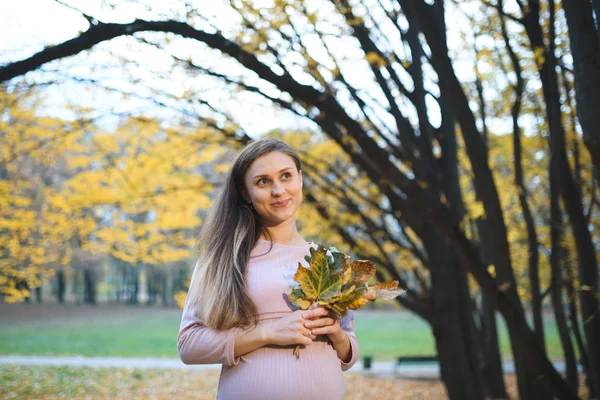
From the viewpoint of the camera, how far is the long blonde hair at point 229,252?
1944mm

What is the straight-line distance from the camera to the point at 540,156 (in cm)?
1155

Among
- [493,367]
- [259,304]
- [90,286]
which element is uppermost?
[90,286]

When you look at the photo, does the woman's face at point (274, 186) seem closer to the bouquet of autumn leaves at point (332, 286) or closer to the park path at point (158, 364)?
the bouquet of autumn leaves at point (332, 286)

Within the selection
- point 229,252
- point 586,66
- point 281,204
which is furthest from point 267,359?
point 586,66

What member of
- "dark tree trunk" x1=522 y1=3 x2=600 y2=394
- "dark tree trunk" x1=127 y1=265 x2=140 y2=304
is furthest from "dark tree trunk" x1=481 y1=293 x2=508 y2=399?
"dark tree trunk" x1=127 y1=265 x2=140 y2=304

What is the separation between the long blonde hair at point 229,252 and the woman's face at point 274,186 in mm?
38

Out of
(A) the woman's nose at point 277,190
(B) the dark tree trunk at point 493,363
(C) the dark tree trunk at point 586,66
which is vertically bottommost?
(B) the dark tree trunk at point 493,363

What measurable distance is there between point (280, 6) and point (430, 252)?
2672 millimetres

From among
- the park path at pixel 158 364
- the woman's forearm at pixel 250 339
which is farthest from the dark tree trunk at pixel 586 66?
the park path at pixel 158 364

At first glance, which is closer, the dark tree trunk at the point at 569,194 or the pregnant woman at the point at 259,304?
the pregnant woman at the point at 259,304

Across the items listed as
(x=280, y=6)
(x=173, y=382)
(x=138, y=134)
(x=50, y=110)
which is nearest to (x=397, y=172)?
(x=280, y=6)

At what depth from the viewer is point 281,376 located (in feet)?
6.37

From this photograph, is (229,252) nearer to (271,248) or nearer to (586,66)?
(271,248)

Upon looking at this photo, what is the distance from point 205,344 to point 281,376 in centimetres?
27
